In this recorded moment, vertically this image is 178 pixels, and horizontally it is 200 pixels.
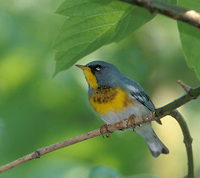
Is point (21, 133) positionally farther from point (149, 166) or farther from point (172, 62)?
point (172, 62)

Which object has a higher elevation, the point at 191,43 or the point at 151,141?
the point at 191,43

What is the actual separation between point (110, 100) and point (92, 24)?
2189mm

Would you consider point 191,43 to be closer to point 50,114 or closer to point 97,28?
point 97,28

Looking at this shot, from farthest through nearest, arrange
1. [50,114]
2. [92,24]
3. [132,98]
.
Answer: [50,114], [132,98], [92,24]

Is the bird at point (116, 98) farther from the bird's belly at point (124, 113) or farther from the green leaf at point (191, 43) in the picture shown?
the green leaf at point (191, 43)

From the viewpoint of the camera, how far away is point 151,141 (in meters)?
4.45

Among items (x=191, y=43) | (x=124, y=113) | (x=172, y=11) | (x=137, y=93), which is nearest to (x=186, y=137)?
(x=191, y=43)

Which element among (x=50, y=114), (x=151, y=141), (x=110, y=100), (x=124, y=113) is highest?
(x=110, y=100)

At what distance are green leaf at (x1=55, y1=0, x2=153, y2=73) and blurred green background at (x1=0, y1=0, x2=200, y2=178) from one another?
7.69 feet

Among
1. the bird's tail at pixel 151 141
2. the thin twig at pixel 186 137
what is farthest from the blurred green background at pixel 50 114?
the thin twig at pixel 186 137

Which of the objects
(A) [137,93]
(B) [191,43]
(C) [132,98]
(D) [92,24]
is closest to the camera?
(B) [191,43]

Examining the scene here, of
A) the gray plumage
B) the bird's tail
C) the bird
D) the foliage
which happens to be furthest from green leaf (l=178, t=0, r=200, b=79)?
the bird's tail

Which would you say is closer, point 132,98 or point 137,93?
point 132,98

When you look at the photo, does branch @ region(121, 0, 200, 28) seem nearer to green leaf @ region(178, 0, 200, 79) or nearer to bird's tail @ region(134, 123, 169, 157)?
green leaf @ region(178, 0, 200, 79)
